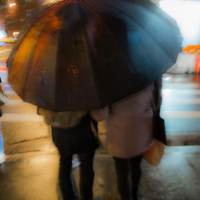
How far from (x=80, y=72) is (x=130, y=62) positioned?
373mm

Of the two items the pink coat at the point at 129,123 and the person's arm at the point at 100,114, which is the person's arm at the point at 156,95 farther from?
the person's arm at the point at 100,114

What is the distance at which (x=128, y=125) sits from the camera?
1539 millimetres

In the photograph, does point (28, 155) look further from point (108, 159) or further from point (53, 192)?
point (108, 159)

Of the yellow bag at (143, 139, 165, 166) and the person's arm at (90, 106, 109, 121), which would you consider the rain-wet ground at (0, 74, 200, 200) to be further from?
the yellow bag at (143, 139, 165, 166)

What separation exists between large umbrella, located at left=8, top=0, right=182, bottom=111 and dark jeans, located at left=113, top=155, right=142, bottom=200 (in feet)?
2.73

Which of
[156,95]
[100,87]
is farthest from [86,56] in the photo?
[156,95]

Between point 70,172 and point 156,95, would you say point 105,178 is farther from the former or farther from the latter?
point 156,95

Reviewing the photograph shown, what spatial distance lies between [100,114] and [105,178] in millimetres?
1540

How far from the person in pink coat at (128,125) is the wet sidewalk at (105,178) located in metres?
0.80

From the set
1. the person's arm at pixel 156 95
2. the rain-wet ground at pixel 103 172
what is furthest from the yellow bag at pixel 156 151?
the rain-wet ground at pixel 103 172

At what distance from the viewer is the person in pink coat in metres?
1.49

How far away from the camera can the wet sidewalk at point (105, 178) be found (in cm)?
230

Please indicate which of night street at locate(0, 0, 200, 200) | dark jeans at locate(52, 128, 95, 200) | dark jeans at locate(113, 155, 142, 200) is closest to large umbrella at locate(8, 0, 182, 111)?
night street at locate(0, 0, 200, 200)

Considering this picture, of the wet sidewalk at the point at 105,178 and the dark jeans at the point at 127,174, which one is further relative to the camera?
the wet sidewalk at the point at 105,178
